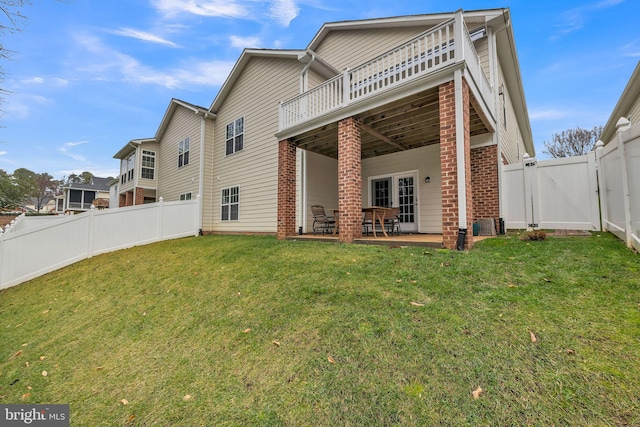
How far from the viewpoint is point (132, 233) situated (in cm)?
980

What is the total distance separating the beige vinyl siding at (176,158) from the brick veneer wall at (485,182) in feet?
39.5

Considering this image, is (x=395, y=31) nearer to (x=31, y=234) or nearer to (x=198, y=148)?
(x=198, y=148)

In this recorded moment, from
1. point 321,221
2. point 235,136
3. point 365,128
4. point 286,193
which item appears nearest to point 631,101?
point 365,128

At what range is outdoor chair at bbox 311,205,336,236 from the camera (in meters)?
8.85

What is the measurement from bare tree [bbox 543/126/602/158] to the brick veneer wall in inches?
909

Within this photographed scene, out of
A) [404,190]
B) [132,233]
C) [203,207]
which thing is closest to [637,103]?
[404,190]

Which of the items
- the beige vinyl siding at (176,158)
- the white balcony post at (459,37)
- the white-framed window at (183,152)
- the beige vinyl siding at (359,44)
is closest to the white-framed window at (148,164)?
the beige vinyl siding at (176,158)

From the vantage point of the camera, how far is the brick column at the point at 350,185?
6.50 metres

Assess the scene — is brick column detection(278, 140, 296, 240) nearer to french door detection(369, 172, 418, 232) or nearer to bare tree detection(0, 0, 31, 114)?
french door detection(369, 172, 418, 232)

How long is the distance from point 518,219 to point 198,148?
13.7 metres

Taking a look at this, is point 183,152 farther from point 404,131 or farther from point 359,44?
point 404,131

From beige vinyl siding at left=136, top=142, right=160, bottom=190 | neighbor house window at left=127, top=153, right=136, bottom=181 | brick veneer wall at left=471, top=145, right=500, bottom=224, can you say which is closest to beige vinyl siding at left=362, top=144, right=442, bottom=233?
brick veneer wall at left=471, top=145, right=500, bottom=224

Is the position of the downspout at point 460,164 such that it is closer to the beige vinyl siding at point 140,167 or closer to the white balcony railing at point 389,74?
the white balcony railing at point 389,74

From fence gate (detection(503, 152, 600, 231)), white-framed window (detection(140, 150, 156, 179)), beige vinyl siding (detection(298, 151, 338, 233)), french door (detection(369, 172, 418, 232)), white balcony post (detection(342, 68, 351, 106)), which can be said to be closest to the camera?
fence gate (detection(503, 152, 600, 231))
